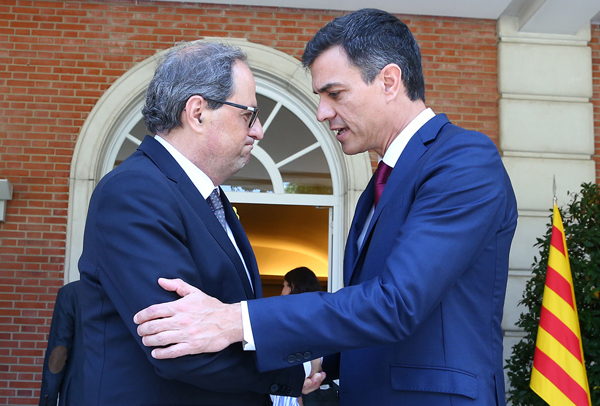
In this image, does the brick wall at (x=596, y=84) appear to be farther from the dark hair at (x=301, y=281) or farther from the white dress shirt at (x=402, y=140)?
the white dress shirt at (x=402, y=140)

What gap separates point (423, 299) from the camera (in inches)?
55.4

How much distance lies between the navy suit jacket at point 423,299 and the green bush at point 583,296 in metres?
2.82

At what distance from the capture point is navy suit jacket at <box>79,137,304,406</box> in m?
1.42

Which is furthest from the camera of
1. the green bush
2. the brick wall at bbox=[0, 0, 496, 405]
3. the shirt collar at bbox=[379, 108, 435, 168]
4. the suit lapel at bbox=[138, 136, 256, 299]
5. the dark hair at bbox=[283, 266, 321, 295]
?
the brick wall at bbox=[0, 0, 496, 405]

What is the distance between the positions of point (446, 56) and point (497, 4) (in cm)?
66

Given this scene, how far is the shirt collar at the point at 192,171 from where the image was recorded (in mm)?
1817

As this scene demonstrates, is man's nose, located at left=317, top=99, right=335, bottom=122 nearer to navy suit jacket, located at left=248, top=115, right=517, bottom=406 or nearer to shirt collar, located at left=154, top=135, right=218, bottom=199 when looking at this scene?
navy suit jacket, located at left=248, top=115, right=517, bottom=406

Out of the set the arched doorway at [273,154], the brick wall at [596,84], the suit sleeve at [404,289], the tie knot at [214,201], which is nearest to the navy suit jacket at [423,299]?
the suit sleeve at [404,289]

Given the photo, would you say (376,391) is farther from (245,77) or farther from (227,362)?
(245,77)

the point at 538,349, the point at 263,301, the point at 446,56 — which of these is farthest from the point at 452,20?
the point at 263,301

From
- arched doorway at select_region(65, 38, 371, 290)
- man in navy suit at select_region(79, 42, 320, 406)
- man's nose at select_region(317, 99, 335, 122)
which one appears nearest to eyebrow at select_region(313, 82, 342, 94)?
man's nose at select_region(317, 99, 335, 122)

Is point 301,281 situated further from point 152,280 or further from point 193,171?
point 152,280

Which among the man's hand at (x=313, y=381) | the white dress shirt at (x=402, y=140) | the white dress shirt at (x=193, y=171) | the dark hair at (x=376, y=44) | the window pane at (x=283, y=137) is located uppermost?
the window pane at (x=283, y=137)

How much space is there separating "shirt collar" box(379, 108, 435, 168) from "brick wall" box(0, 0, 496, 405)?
160 inches
